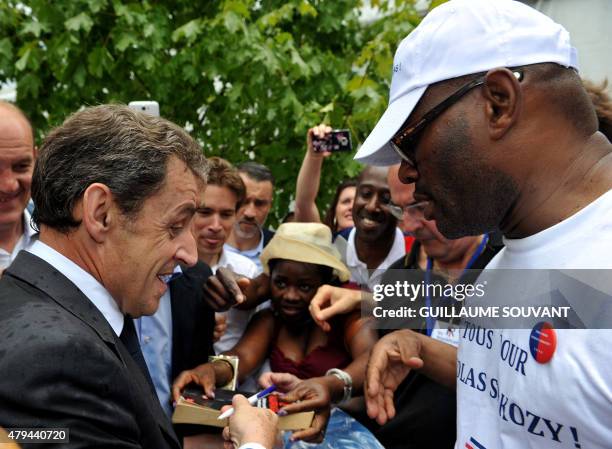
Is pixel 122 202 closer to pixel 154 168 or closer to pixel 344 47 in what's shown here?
pixel 154 168

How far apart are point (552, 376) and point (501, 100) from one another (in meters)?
0.65

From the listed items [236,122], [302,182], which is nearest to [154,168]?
[302,182]

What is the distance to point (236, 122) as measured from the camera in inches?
258

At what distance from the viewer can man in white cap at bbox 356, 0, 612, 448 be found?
4.76 ft

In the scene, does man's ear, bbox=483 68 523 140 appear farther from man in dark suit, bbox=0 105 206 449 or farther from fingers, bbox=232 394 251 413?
fingers, bbox=232 394 251 413

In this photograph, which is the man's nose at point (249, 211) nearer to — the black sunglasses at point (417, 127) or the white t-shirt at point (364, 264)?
the white t-shirt at point (364, 264)

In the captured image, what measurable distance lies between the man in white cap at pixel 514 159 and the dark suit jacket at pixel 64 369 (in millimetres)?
852

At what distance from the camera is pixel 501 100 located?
156 centimetres

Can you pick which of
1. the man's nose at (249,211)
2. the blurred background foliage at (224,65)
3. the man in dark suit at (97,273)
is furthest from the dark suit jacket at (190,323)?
the blurred background foliage at (224,65)

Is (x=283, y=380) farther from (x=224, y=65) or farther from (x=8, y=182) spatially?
(x=224, y=65)

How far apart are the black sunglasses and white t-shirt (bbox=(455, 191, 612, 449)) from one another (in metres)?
0.35

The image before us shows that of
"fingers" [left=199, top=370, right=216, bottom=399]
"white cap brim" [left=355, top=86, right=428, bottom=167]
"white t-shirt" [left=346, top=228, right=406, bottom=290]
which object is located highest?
"white cap brim" [left=355, top=86, right=428, bottom=167]

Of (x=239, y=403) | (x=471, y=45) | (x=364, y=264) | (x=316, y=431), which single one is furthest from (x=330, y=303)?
(x=471, y=45)

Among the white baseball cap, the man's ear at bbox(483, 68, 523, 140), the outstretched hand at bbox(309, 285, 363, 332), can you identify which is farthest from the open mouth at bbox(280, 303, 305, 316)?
the man's ear at bbox(483, 68, 523, 140)
